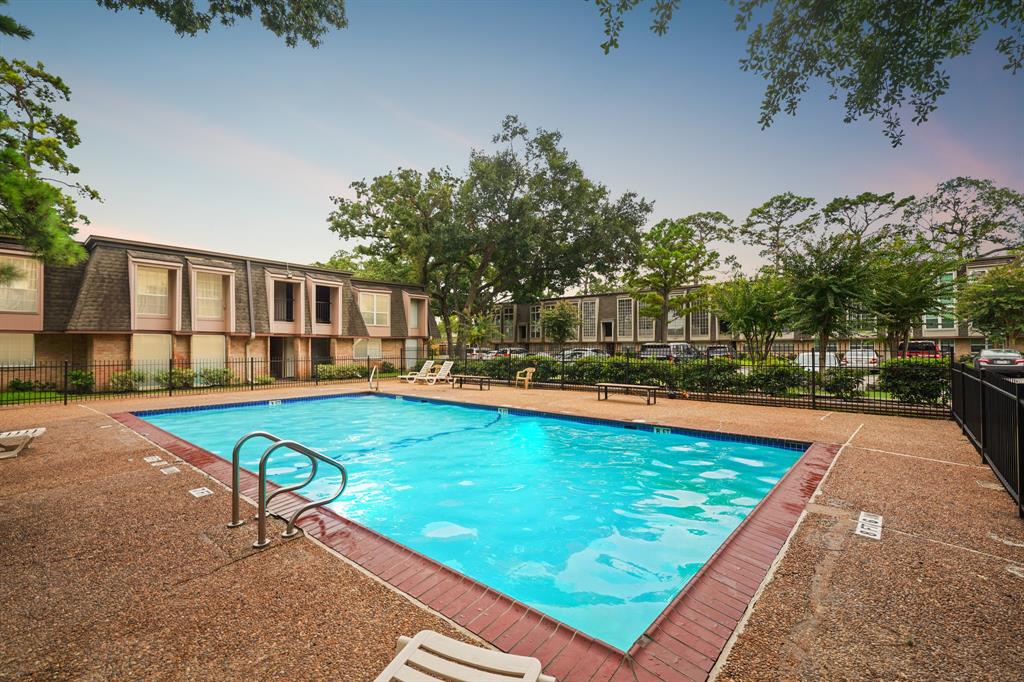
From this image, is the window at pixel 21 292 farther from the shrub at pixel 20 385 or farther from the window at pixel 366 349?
the window at pixel 366 349

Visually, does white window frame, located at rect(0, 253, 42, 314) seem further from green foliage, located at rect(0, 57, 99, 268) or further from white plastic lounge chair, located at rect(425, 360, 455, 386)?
white plastic lounge chair, located at rect(425, 360, 455, 386)

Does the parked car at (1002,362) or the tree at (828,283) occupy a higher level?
the tree at (828,283)

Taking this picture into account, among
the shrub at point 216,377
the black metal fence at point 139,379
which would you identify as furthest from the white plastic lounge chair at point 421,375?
the shrub at point 216,377

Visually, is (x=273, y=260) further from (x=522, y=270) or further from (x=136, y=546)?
(x=136, y=546)

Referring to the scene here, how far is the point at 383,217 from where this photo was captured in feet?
106

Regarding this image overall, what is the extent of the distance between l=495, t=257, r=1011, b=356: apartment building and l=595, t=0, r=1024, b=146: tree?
1376 inches

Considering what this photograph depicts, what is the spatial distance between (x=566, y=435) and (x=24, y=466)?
9.73 m

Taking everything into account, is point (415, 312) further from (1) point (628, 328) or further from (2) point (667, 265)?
(1) point (628, 328)

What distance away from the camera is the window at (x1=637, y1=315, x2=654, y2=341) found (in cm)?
4512

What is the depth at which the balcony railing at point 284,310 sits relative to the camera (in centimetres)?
2544

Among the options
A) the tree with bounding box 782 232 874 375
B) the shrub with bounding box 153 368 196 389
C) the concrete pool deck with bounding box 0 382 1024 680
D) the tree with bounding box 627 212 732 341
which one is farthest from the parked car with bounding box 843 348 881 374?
the shrub with bounding box 153 368 196 389

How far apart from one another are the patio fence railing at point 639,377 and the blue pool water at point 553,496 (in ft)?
19.8

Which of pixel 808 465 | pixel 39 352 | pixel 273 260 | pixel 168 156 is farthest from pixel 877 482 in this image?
pixel 39 352

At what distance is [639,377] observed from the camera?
651 inches
